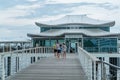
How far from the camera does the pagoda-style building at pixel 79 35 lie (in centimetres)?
6419

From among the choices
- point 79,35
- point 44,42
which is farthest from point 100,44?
point 44,42

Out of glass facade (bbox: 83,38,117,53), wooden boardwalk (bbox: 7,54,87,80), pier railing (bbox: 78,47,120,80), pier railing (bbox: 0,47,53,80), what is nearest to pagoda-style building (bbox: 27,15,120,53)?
Result: glass facade (bbox: 83,38,117,53)

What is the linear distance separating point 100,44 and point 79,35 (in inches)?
164

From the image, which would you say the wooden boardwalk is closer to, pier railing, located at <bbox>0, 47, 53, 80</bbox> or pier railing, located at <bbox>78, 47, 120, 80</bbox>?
pier railing, located at <bbox>0, 47, 53, 80</bbox>

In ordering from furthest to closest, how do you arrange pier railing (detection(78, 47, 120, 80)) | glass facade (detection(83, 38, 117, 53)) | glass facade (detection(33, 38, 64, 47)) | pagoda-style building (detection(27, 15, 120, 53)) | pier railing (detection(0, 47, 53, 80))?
1. glass facade (detection(33, 38, 64, 47))
2. pagoda-style building (detection(27, 15, 120, 53))
3. glass facade (detection(83, 38, 117, 53))
4. pier railing (detection(0, 47, 53, 80))
5. pier railing (detection(78, 47, 120, 80))

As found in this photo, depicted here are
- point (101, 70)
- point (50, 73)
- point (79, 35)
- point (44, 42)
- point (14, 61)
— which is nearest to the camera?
point (101, 70)

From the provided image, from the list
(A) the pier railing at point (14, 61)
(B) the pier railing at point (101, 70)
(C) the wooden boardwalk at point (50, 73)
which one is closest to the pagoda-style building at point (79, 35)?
(A) the pier railing at point (14, 61)

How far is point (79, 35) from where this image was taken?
64.8m

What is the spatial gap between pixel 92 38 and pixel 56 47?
36600 millimetres

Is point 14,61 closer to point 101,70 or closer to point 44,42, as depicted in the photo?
point 101,70

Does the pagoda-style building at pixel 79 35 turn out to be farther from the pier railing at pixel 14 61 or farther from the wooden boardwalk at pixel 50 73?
the wooden boardwalk at pixel 50 73

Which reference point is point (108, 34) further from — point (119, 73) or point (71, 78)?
point (119, 73)

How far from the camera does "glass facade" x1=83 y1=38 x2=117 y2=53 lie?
63.4 m

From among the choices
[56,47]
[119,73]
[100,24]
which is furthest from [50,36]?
[119,73]
